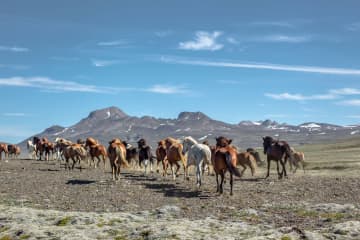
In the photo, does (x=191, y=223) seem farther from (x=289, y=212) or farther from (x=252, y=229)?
(x=289, y=212)

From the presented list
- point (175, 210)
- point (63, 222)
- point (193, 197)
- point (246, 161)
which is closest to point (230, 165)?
point (193, 197)

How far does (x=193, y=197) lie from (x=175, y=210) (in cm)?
440

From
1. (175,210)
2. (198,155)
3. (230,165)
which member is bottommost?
(175,210)

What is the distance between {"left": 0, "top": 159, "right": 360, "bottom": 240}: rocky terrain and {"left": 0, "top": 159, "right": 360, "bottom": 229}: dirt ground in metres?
0.04

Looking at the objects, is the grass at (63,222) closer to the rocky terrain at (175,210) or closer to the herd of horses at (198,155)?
the rocky terrain at (175,210)

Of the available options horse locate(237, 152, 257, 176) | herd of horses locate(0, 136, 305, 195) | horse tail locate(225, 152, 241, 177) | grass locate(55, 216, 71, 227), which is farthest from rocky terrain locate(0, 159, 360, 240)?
horse locate(237, 152, 257, 176)

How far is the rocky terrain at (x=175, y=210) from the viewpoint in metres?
13.3

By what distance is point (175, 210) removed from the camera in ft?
57.9

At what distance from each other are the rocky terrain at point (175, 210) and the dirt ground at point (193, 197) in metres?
0.04

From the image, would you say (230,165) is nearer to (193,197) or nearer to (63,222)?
(193,197)

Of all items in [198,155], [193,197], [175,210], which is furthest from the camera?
[198,155]

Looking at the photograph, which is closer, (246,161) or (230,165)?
(230,165)

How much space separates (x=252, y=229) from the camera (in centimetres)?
1386

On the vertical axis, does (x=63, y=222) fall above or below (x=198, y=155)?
below
